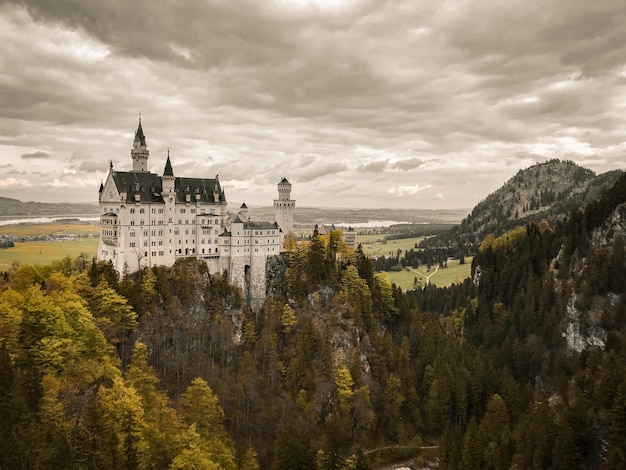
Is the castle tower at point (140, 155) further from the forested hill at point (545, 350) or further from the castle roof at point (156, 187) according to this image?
the forested hill at point (545, 350)

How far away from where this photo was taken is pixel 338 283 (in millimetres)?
104938

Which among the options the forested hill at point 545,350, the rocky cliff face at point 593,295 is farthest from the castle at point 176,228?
the rocky cliff face at point 593,295

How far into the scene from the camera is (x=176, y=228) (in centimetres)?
9888

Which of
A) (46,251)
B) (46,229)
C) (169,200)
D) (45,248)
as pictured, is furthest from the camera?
(46,229)

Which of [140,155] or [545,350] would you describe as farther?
[545,350]

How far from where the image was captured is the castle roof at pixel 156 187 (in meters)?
93.7

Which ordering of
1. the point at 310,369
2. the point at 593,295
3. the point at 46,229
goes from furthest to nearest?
the point at 46,229, the point at 593,295, the point at 310,369

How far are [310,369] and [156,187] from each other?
4603cm

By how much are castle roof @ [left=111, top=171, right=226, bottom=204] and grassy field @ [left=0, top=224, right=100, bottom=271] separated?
1839 centimetres

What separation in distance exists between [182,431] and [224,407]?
2006cm

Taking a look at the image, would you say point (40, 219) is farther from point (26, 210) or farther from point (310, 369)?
point (310, 369)

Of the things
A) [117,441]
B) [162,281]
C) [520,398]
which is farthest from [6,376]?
[520,398]

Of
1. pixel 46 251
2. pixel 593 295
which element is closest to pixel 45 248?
pixel 46 251

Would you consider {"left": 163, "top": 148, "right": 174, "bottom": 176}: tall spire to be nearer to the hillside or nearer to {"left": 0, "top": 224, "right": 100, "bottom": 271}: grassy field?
{"left": 0, "top": 224, "right": 100, "bottom": 271}: grassy field
